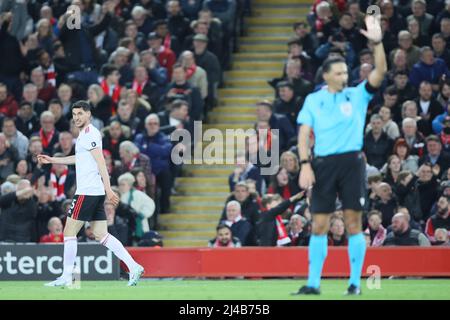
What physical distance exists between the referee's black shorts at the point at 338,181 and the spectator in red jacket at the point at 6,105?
11.3 meters

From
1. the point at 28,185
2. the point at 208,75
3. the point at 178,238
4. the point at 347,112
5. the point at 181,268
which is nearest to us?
the point at 347,112

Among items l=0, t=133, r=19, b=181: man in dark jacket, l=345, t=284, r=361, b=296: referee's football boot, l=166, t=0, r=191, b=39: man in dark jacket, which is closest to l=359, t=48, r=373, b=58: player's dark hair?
l=166, t=0, r=191, b=39: man in dark jacket

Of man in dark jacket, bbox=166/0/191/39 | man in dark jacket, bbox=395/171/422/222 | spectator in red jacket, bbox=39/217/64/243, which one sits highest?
man in dark jacket, bbox=166/0/191/39

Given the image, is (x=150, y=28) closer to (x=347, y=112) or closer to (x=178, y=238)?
(x=178, y=238)

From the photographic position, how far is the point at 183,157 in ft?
70.4

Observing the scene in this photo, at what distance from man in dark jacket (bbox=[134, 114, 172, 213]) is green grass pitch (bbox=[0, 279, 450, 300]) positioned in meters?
3.96

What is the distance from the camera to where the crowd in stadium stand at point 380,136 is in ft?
59.1

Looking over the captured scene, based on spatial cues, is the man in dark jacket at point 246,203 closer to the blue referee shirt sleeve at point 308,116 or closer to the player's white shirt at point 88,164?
the player's white shirt at point 88,164

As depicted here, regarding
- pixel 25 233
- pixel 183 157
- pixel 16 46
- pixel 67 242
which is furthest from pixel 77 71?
pixel 67 242

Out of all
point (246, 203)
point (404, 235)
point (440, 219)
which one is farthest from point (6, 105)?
point (440, 219)

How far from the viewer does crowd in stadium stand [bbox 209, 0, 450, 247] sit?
18.0 metres

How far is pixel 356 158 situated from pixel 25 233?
8341mm

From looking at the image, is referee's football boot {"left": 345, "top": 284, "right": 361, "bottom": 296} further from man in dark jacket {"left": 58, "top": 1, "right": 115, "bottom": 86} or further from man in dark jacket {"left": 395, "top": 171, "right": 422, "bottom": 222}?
man in dark jacket {"left": 58, "top": 1, "right": 115, "bottom": 86}

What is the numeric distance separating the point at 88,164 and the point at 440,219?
6.04 m
